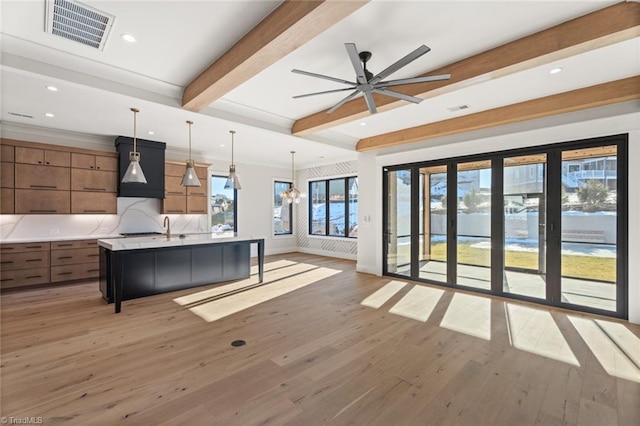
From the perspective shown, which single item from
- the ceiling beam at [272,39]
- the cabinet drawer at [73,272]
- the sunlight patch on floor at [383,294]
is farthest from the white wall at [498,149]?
the cabinet drawer at [73,272]

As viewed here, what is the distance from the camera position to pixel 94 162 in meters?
5.89

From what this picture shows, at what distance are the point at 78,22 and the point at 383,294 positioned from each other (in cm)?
500

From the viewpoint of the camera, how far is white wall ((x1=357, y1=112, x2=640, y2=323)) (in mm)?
3686

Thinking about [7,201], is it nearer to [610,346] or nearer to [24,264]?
[24,264]

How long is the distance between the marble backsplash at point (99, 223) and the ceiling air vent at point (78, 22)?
426 centimetres

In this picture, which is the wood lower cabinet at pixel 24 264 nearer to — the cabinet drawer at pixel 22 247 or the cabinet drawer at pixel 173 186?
the cabinet drawer at pixel 22 247

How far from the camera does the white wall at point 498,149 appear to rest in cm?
369

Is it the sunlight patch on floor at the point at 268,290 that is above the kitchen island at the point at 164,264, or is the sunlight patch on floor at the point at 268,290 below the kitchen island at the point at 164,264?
below

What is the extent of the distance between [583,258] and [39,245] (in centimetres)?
870

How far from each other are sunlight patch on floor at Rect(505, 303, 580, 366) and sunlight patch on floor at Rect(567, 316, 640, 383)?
→ 223 millimetres

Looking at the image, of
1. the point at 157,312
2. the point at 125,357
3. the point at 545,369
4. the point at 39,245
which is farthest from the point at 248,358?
the point at 39,245

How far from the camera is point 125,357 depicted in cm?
283

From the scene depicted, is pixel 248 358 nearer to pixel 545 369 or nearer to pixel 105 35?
pixel 545 369

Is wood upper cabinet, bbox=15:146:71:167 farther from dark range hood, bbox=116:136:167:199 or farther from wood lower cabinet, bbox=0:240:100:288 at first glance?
wood lower cabinet, bbox=0:240:100:288
